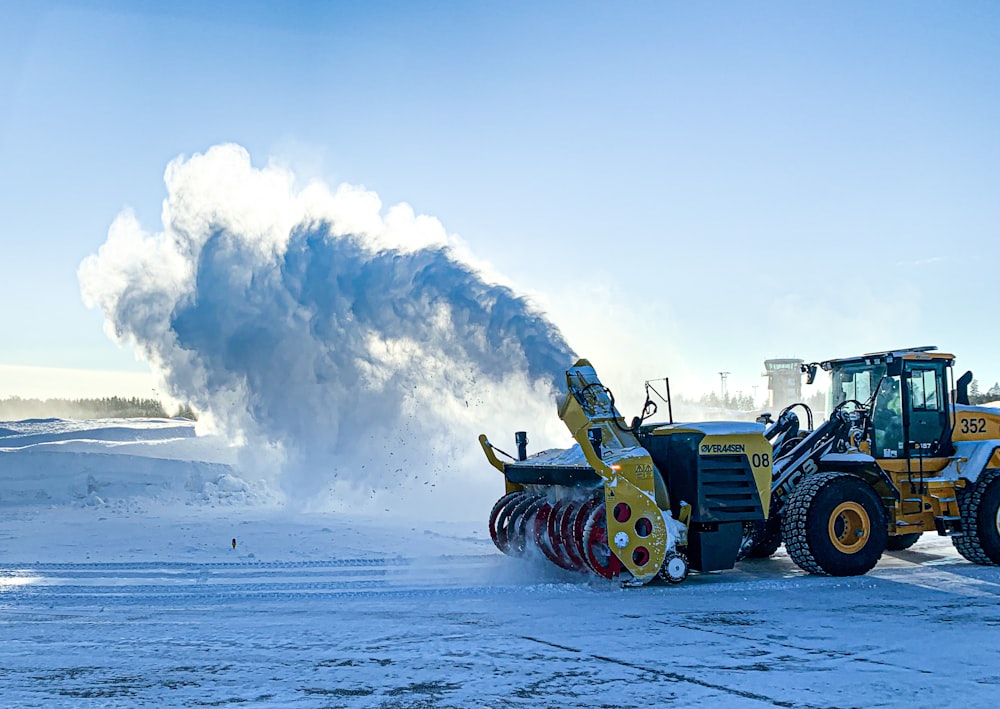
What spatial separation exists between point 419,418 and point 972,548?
1143cm

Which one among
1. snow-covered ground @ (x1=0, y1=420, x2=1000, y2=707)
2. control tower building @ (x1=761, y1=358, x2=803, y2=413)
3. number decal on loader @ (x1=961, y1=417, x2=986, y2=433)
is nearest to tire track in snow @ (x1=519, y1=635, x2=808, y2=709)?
snow-covered ground @ (x1=0, y1=420, x2=1000, y2=707)

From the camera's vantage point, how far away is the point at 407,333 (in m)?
18.9

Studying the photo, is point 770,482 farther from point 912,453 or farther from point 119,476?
point 119,476

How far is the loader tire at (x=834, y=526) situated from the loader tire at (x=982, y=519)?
137 centimetres

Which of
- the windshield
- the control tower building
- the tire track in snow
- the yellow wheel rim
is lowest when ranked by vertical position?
the tire track in snow

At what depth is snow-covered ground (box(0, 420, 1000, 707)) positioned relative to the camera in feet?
19.9

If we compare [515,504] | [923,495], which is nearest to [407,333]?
[515,504]

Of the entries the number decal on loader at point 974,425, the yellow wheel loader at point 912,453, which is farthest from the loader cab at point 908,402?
the number decal on loader at point 974,425

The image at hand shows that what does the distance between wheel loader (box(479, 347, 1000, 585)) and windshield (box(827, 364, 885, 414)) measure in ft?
0.06

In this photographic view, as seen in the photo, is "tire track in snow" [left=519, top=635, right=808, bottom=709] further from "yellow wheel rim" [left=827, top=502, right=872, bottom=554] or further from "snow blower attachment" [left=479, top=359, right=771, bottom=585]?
"yellow wheel rim" [left=827, top=502, right=872, bottom=554]

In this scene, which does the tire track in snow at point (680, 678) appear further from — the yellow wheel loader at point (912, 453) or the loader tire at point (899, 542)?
the loader tire at point (899, 542)

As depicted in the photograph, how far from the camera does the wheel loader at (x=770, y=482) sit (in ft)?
32.8

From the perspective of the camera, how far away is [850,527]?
1114 cm

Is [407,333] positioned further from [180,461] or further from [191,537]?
[180,461]
